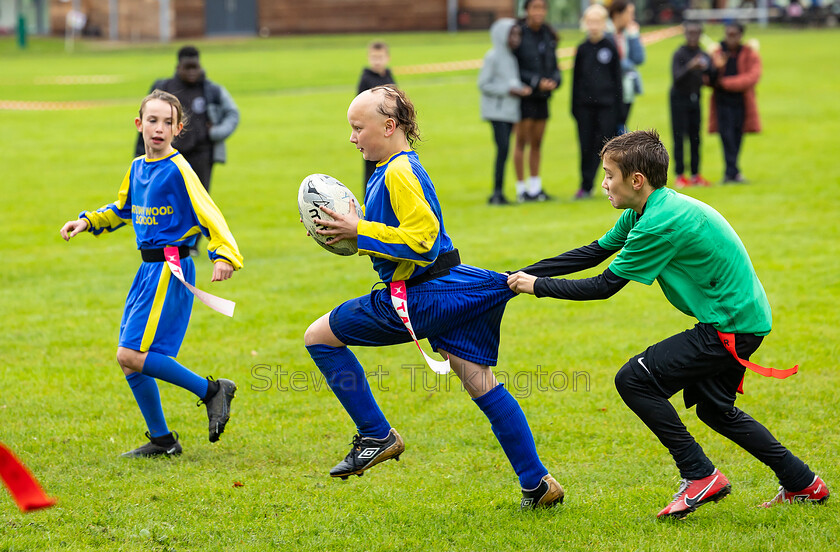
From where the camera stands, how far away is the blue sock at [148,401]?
5375 millimetres

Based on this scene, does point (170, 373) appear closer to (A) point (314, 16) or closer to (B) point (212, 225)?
(B) point (212, 225)

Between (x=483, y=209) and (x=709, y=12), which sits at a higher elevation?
(x=709, y=12)

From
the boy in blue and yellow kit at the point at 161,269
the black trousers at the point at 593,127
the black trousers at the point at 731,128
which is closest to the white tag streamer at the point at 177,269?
the boy in blue and yellow kit at the point at 161,269

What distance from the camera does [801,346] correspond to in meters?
7.08

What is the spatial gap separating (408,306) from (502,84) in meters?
8.87

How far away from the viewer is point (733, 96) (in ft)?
45.3

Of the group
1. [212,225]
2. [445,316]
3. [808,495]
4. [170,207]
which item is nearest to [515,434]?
[445,316]

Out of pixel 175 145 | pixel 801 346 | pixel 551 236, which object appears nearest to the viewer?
pixel 801 346

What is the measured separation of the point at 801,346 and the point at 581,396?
1.95m

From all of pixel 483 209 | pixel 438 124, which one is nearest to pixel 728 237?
pixel 483 209

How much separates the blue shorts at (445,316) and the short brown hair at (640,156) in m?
0.75

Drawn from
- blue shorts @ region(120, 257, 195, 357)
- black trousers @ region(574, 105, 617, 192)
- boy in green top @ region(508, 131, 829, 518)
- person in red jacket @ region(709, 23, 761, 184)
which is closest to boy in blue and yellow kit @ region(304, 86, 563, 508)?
boy in green top @ region(508, 131, 829, 518)

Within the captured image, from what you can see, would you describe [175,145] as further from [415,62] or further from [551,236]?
[415,62]

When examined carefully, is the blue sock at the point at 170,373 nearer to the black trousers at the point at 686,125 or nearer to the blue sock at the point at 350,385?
the blue sock at the point at 350,385
